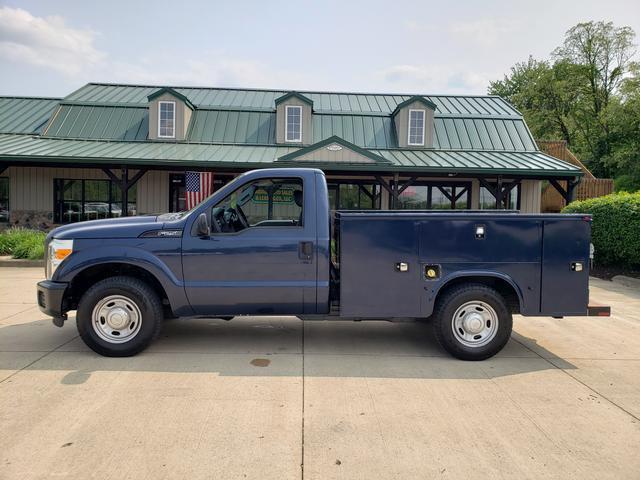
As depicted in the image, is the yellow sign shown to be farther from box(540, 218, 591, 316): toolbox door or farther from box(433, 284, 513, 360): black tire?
box(540, 218, 591, 316): toolbox door

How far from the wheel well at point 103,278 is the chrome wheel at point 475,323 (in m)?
3.26

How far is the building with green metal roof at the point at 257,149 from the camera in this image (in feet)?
55.4

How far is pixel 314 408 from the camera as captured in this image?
389cm

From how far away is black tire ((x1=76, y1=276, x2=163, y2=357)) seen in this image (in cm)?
497

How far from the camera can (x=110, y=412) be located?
374 centimetres

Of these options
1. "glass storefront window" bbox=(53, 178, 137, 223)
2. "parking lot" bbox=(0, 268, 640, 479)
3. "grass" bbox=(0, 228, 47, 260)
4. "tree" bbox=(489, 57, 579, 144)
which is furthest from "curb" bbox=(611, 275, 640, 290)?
"tree" bbox=(489, 57, 579, 144)

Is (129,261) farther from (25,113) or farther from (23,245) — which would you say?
(25,113)

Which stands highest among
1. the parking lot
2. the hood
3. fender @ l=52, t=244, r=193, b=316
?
the hood

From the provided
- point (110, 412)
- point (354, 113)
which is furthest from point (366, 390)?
point (354, 113)

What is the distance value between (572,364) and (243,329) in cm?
403

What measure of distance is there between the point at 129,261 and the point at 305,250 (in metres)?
1.88

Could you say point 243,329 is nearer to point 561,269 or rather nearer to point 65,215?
point 561,269

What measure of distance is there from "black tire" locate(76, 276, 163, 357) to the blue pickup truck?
0.04 feet

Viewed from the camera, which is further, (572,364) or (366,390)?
(572,364)
